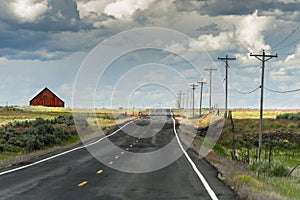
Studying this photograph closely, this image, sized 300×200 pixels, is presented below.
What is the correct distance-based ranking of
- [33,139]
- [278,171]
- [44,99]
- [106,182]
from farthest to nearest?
[44,99] → [33,139] → [278,171] → [106,182]

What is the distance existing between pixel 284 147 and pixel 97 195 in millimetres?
39987

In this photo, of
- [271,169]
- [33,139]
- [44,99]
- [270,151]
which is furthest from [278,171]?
[44,99]

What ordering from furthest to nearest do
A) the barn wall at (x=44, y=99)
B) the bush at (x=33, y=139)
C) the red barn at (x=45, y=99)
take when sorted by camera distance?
1. the barn wall at (x=44, y=99)
2. the red barn at (x=45, y=99)
3. the bush at (x=33, y=139)

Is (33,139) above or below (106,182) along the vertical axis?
above

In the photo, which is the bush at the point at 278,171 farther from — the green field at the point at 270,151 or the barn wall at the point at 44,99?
the barn wall at the point at 44,99

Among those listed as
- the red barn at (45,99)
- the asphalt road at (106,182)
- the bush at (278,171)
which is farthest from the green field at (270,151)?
the red barn at (45,99)

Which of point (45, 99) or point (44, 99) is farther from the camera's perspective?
point (45, 99)

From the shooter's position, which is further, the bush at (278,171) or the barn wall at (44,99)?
the barn wall at (44,99)

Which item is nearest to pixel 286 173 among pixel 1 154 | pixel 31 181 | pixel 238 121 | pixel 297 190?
pixel 297 190

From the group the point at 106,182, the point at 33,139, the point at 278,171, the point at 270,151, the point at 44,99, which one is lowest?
the point at 278,171

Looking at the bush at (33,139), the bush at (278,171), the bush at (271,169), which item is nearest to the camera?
the bush at (271,169)

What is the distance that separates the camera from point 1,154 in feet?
97.5

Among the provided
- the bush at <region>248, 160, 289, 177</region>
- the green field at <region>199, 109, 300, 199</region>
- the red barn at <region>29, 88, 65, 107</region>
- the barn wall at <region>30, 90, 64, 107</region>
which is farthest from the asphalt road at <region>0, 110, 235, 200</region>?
the barn wall at <region>30, 90, 64, 107</region>

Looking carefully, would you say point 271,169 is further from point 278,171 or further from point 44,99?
point 44,99
